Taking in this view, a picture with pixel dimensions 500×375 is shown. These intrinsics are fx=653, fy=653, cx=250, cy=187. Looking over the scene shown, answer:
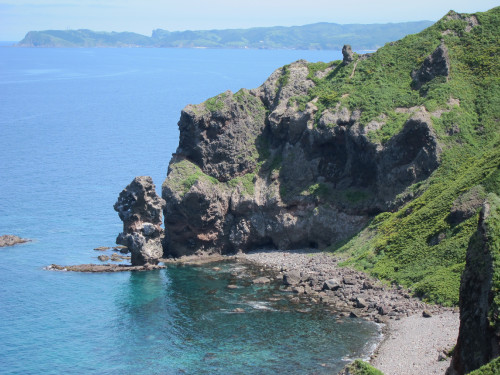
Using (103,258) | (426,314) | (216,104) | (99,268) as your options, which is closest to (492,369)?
(426,314)

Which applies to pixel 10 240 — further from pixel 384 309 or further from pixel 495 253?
pixel 495 253

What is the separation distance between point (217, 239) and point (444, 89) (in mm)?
39985

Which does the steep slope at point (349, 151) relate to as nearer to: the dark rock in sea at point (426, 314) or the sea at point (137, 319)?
the sea at point (137, 319)

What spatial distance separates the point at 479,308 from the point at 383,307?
103 ft

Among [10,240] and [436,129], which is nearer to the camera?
[436,129]

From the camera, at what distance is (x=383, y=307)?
70.6 metres

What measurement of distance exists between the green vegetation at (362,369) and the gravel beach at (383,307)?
940cm

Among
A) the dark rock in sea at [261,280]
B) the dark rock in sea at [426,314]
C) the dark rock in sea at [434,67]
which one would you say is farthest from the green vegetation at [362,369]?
the dark rock in sea at [434,67]

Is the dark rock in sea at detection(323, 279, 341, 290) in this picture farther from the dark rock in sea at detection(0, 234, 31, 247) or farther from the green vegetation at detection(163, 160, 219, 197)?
the dark rock in sea at detection(0, 234, 31, 247)

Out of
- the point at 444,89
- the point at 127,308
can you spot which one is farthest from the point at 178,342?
the point at 444,89

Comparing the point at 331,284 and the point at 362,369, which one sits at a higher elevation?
the point at 362,369

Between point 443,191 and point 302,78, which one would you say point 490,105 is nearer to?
point 443,191

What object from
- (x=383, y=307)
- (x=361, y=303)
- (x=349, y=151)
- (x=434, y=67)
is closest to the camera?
(x=383, y=307)

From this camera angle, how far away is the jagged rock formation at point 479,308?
38125 millimetres
